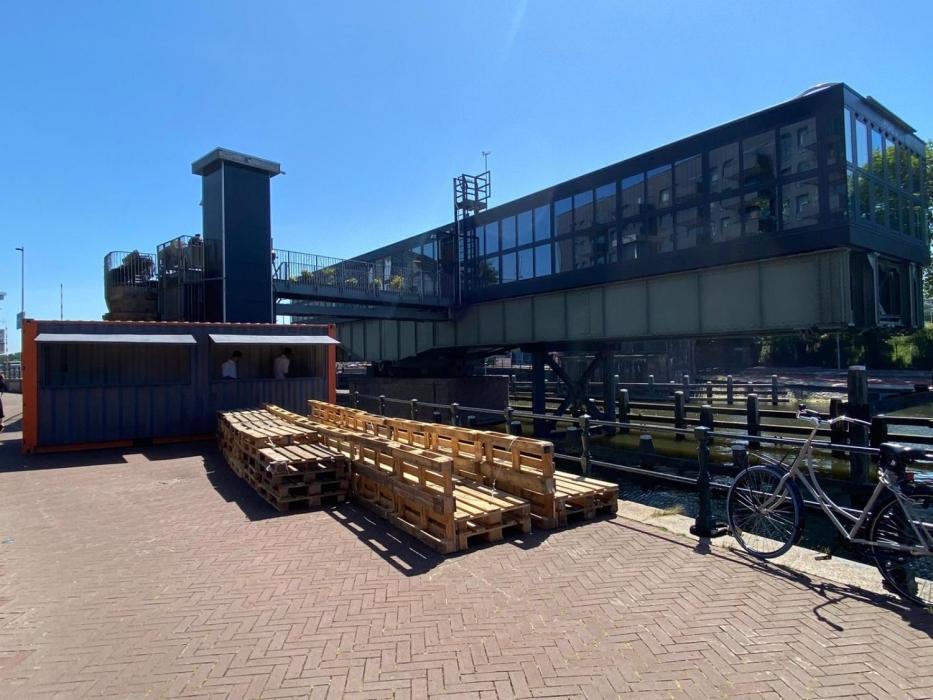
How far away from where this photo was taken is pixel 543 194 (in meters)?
22.0

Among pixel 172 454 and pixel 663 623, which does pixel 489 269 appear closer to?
pixel 172 454

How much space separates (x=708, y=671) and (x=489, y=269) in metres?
22.2

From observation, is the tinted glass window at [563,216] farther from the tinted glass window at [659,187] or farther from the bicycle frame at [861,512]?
the bicycle frame at [861,512]

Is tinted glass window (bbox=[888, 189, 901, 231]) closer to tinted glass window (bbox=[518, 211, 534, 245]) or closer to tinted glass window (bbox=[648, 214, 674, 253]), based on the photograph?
tinted glass window (bbox=[648, 214, 674, 253])

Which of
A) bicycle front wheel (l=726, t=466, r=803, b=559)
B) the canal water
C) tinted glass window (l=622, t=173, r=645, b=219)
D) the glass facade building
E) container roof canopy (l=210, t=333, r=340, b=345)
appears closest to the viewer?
bicycle front wheel (l=726, t=466, r=803, b=559)

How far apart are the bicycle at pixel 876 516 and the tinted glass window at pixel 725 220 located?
1225 centimetres

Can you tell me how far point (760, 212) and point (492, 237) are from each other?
11.6m

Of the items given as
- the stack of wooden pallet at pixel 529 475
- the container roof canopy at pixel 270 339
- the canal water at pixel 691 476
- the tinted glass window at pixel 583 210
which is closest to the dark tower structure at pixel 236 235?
the container roof canopy at pixel 270 339

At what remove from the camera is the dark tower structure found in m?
18.7

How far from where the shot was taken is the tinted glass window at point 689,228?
55.4 ft

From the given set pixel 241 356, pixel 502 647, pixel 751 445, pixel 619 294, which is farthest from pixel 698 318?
pixel 502 647

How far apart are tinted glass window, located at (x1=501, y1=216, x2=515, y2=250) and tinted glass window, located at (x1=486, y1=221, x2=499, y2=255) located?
0.44 meters

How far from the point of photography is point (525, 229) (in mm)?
23031

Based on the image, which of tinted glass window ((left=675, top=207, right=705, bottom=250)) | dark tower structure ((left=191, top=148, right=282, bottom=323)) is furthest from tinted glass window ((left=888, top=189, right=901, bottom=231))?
dark tower structure ((left=191, top=148, right=282, bottom=323))
